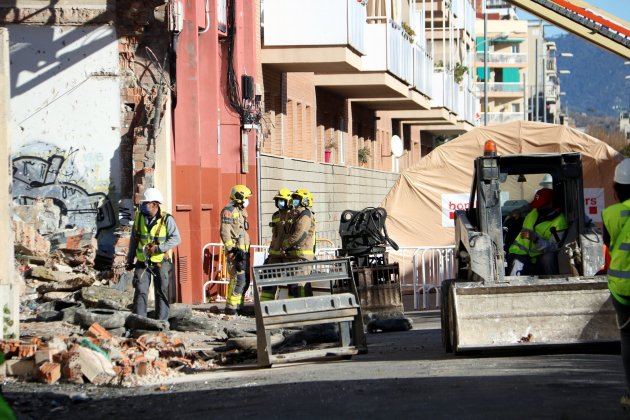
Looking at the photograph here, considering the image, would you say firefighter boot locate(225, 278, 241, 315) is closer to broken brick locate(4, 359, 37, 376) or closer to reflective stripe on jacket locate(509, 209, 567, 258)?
reflective stripe on jacket locate(509, 209, 567, 258)

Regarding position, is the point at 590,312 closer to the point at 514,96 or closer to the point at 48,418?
→ the point at 48,418

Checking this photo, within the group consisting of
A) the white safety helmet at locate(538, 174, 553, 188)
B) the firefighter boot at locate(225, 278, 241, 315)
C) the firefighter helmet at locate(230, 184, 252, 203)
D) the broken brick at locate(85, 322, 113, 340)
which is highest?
the firefighter helmet at locate(230, 184, 252, 203)

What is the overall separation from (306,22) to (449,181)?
4281mm

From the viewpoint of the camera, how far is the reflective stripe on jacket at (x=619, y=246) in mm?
8852

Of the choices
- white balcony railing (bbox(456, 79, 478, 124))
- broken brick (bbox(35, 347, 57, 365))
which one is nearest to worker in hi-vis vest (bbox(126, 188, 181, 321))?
broken brick (bbox(35, 347, 57, 365))

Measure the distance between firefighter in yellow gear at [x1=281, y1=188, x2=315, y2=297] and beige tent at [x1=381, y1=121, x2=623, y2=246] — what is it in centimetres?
887

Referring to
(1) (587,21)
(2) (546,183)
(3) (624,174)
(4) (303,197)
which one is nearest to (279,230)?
(4) (303,197)

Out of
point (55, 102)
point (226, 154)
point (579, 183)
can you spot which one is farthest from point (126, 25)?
point (579, 183)

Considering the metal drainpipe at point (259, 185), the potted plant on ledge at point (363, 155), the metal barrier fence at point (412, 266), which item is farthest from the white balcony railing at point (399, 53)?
the metal barrier fence at point (412, 266)

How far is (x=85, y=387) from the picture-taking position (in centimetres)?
1169

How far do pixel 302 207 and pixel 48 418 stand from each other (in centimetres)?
765

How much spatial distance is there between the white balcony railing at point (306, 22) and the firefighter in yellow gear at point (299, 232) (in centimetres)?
979

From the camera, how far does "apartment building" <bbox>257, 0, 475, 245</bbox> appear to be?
2659 cm

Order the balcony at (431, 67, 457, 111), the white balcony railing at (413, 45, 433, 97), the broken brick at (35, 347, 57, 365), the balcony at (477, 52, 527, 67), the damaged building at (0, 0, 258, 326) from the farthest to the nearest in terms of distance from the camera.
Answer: the balcony at (477, 52, 527, 67) → the balcony at (431, 67, 457, 111) → the white balcony railing at (413, 45, 433, 97) → the damaged building at (0, 0, 258, 326) → the broken brick at (35, 347, 57, 365)
